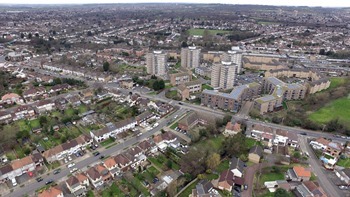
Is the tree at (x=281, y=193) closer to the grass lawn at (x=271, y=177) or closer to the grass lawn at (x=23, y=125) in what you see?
the grass lawn at (x=271, y=177)

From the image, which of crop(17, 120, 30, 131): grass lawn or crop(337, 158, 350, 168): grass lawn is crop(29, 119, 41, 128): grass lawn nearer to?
crop(17, 120, 30, 131): grass lawn

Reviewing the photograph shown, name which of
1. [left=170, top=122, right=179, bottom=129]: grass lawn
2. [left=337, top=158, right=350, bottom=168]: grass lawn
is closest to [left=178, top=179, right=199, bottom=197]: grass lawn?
[left=170, top=122, right=179, bottom=129]: grass lawn

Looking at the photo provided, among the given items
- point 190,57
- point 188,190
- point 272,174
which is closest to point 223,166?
point 272,174

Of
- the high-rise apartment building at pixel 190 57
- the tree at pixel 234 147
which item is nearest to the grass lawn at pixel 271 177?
the tree at pixel 234 147

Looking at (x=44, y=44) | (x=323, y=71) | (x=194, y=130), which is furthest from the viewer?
(x=44, y=44)

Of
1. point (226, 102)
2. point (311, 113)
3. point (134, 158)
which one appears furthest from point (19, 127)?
point (311, 113)

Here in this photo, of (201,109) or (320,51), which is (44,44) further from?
(320,51)

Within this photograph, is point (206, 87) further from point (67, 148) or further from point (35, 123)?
point (35, 123)
